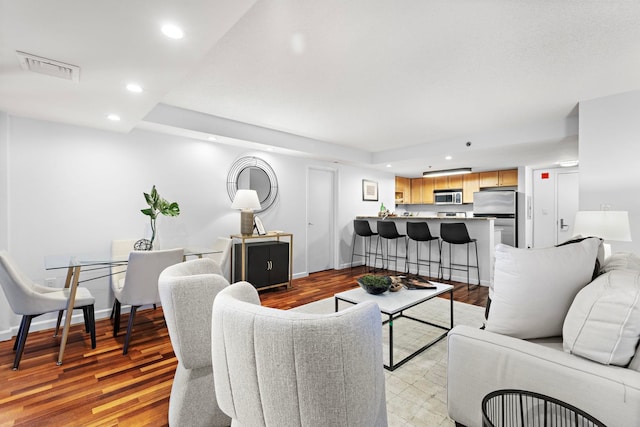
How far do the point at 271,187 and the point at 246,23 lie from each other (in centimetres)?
295

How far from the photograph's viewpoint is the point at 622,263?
5.07 feet

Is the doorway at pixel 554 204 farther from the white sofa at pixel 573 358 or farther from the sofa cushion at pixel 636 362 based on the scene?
the sofa cushion at pixel 636 362

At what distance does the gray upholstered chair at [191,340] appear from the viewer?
4.36ft

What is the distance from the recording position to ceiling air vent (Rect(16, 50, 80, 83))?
5.70 ft

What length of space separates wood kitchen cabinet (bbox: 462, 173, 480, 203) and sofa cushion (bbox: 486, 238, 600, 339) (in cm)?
586

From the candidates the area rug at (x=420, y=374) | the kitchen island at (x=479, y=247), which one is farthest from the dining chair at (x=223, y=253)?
the kitchen island at (x=479, y=247)

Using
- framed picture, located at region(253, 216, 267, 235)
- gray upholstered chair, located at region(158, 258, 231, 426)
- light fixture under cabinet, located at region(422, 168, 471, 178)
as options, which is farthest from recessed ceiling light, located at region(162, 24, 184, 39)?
light fixture under cabinet, located at region(422, 168, 471, 178)

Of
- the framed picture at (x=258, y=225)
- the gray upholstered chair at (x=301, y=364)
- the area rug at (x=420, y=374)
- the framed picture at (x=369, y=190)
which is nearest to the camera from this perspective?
the gray upholstered chair at (x=301, y=364)

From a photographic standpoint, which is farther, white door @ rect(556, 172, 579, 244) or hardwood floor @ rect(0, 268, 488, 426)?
white door @ rect(556, 172, 579, 244)

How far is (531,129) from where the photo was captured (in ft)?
13.1

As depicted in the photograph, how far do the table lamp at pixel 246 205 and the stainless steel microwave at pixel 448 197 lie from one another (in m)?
5.06

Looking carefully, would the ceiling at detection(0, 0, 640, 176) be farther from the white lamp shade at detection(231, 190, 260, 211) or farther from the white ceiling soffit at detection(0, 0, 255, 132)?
the white lamp shade at detection(231, 190, 260, 211)

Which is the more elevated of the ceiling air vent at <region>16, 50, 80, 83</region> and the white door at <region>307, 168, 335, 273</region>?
the ceiling air vent at <region>16, 50, 80, 83</region>

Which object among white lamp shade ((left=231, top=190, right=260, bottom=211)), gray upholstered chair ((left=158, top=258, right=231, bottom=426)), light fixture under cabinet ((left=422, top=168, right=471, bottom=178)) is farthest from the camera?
light fixture under cabinet ((left=422, top=168, right=471, bottom=178))
